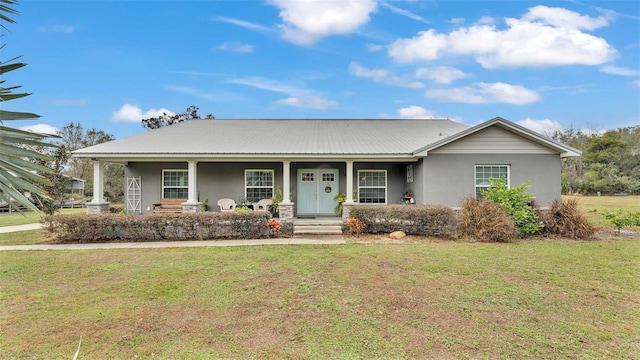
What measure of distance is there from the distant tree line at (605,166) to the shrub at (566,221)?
112 ft

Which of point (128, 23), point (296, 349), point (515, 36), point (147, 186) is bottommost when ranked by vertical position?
point (296, 349)

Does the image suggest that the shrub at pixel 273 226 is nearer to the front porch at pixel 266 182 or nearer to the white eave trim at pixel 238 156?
the white eave trim at pixel 238 156

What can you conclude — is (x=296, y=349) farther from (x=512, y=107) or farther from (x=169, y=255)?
(x=512, y=107)

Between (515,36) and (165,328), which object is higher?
(515,36)

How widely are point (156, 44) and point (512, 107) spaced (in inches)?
875

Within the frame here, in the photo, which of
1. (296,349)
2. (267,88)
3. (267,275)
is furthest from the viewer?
(267,88)

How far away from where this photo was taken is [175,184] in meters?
14.5

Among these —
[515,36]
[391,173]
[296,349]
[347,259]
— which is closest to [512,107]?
[515,36]

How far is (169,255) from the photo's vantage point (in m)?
8.20

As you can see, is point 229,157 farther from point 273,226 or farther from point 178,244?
point 178,244

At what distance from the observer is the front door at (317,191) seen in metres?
14.5

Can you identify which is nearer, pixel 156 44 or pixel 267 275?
pixel 267 275

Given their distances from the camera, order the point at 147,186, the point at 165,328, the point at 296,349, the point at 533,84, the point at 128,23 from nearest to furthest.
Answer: the point at 296,349
the point at 165,328
the point at 128,23
the point at 147,186
the point at 533,84

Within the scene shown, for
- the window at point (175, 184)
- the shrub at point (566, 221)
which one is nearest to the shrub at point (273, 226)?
the window at point (175, 184)
